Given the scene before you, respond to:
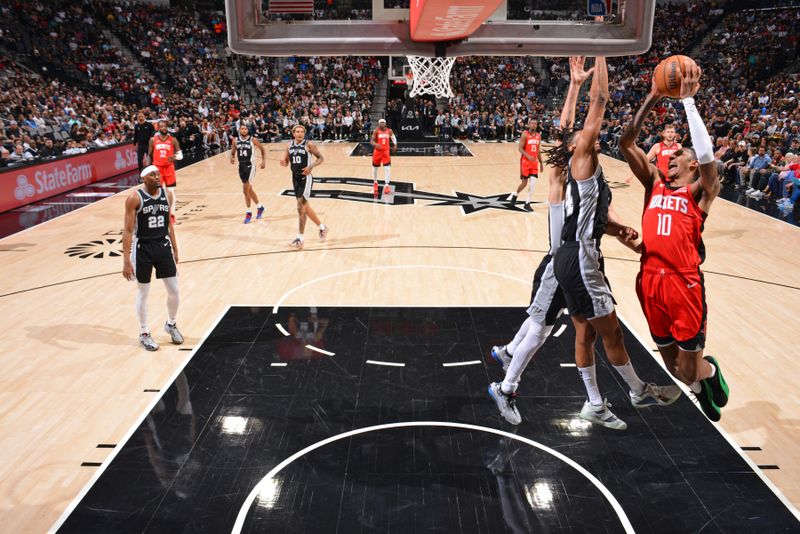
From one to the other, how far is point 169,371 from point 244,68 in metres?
24.9

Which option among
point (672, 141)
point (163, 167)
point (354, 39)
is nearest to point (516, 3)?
point (354, 39)

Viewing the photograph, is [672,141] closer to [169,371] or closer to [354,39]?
[354,39]

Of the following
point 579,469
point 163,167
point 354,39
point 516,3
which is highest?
point 516,3

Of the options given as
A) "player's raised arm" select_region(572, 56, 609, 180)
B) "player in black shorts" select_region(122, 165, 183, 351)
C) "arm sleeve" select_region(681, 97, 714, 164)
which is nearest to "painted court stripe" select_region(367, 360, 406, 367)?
"player in black shorts" select_region(122, 165, 183, 351)

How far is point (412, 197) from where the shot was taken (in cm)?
1307

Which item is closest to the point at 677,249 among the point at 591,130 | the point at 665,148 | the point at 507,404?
the point at 591,130

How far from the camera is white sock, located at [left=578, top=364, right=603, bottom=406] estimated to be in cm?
438

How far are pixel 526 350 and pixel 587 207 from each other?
1076mm

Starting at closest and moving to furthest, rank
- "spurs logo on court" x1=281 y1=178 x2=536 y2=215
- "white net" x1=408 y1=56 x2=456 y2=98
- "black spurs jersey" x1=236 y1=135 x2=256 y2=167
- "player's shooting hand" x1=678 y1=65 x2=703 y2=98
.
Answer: "player's shooting hand" x1=678 y1=65 x2=703 y2=98, "white net" x1=408 y1=56 x2=456 y2=98, "black spurs jersey" x1=236 y1=135 x2=256 y2=167, "spurs logo on court" x1=281 y1=178 x2=536 y2=215

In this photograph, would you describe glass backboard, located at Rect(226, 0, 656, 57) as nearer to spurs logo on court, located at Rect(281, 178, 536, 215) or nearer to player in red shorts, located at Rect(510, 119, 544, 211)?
player in red shorts, located at Rect(510, 119, 544, 211)

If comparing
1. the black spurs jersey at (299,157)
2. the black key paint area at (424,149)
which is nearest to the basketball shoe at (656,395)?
the black spurs jersey at (299,157)

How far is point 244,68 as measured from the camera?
2795 centimetres

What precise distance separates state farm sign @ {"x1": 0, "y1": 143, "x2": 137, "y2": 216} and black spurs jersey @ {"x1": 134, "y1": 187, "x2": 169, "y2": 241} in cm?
755

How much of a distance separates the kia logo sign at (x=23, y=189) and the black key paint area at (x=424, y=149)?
978 centimetres
